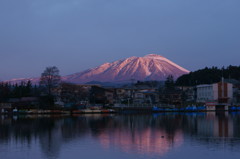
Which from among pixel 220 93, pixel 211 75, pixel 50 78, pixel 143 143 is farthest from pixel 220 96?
pixel 143 143

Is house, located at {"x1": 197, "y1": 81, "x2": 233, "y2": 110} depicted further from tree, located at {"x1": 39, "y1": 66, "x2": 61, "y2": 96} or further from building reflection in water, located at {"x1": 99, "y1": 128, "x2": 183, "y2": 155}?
building reflection in water, located at {"x1": 99, "y1": 128, "x2": 183, "y2": 155}

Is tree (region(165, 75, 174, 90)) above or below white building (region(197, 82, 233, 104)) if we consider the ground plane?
above

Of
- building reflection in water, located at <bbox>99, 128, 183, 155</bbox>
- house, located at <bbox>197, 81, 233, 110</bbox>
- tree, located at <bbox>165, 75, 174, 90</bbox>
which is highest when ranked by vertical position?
tree, located at <bbox>165, 75, 174, 90</bbox>

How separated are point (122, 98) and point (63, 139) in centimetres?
5146

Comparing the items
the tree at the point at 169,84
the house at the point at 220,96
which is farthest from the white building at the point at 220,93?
the tree at the point at 169,84

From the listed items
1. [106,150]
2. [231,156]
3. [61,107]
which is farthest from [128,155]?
[61,107]

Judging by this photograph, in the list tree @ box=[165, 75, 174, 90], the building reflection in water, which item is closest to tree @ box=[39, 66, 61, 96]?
tree @ box=[165, 75, 174, 90]

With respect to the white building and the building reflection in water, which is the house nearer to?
the white building

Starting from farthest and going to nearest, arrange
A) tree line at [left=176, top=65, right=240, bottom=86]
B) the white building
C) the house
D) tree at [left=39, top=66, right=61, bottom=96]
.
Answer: tree line at [left=176, top=65, right=240, bottom=86], the white building, the house, tree at [left=39, top=66, right=61, bottom=96]

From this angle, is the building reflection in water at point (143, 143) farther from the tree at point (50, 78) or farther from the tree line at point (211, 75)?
the tree line at point (211, 75)

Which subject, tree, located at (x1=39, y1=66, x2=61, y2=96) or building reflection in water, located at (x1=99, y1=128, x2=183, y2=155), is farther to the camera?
tree, located at (x1=39, y1=66, x2=61, y2=96)

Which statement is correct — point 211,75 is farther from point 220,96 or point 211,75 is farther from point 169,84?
point 220,96

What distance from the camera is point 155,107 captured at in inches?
2352

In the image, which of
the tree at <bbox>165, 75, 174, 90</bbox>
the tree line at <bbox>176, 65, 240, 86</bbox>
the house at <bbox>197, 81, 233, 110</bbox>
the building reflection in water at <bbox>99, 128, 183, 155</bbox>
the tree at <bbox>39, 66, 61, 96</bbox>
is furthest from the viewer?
the tree line at <bbox>176, 65, 240, 86</bbox>
